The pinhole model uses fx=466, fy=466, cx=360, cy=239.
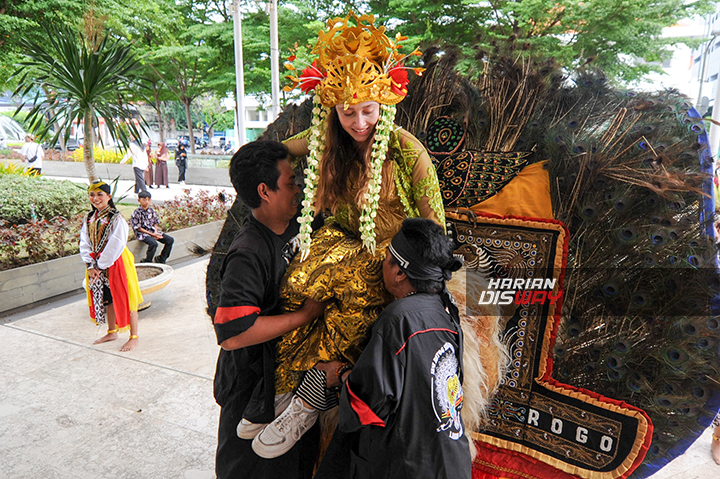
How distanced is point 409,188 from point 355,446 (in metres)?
1.06

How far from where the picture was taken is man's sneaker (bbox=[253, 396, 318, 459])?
190cm

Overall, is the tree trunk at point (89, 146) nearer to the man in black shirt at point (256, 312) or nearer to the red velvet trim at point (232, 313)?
the man in black shirt at point (256, 312)

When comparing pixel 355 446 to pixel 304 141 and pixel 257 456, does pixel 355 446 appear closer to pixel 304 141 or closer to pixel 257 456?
pixel 257 456

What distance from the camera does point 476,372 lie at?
7.08ft

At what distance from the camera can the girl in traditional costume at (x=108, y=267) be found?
15.0 feet

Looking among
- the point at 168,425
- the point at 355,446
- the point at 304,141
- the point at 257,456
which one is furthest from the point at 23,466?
the point at 304,141

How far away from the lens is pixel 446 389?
63.4 inches

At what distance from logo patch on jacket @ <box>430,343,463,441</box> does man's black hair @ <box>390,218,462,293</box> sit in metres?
0.22

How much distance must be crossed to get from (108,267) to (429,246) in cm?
417

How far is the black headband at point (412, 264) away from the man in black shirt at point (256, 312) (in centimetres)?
45

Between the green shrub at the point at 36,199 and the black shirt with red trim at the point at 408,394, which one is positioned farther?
the green shrub at the point at 36,199

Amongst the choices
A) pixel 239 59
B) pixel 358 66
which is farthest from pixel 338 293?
pixel 239 59

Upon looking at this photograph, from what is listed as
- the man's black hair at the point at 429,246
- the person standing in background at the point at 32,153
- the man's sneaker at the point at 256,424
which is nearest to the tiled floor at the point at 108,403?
the man's sneaker at the point at 256,424

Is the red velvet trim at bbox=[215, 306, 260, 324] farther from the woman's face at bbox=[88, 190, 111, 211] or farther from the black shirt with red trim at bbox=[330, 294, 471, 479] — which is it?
the woman's face at bbox=[88, 190, 111, 211]
